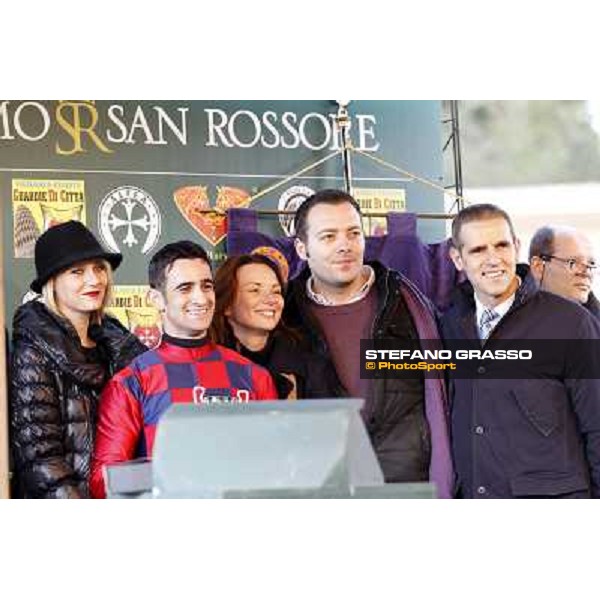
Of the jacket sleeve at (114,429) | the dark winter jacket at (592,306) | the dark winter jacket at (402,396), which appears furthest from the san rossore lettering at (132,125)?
the dark winter jacket at (592,306)

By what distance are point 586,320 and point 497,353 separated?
1.12ft

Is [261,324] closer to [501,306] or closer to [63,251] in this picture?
[63,251]

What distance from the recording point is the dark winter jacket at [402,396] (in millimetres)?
5379

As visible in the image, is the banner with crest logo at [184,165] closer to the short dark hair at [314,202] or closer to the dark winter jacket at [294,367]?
the short dark hair at [314,202]

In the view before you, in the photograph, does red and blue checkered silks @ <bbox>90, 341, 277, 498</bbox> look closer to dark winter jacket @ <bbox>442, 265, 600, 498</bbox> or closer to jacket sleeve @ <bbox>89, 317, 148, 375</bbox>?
jacket sleeve @ <bbox>89, 317, 148, 375</bbox>

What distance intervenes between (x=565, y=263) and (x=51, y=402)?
1.92 metres

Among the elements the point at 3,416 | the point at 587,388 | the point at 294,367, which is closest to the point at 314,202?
the point at 294,367

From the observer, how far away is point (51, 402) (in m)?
5.39

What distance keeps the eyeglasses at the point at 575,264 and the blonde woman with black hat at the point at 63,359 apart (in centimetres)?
151

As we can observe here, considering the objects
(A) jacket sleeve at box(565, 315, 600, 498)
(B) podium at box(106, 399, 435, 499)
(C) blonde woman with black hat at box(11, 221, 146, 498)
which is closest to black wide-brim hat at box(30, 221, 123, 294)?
(C) blonde woman with black hat at box(11, 221, 146, 498)

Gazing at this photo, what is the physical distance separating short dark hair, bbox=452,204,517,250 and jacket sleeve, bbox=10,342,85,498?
1528mm

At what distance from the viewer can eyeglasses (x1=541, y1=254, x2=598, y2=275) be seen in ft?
17.8

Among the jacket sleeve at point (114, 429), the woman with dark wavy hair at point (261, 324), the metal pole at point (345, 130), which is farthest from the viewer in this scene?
the metal pole at point (345, 130)
